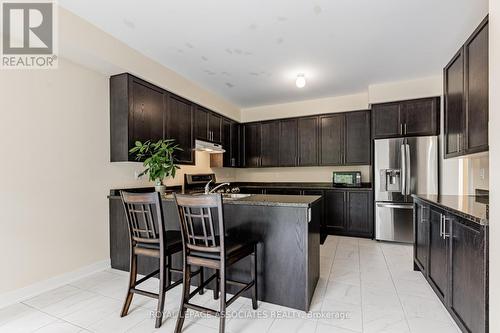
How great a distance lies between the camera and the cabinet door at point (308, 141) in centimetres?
491

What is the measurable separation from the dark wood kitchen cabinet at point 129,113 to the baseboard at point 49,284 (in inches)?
52.2

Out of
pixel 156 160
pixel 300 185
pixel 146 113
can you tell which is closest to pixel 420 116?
pixel 300 185

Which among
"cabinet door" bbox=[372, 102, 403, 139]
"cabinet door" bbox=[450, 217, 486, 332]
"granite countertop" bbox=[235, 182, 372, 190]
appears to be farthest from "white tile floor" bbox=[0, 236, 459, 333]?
"cabinet door" bbox=[372, 102, 403, 139]

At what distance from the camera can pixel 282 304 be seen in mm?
2174

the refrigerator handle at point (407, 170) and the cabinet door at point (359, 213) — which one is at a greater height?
the refrigerator handle at point (407, 170)

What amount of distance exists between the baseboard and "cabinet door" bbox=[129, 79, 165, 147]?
1549 mm

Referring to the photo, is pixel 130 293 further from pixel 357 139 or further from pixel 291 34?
pixel 357 139

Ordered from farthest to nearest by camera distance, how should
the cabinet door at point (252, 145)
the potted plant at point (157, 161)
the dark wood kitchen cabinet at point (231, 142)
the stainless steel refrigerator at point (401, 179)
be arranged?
the cabinet door at point (252, 145)
the dark wood kitchen cabinet at point (231, 142)
the stainless steel refrigerator at point (401, 179)
the potted plant at point (157, 161)

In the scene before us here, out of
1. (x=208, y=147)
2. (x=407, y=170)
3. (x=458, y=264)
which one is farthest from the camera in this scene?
(x=208, y=147)

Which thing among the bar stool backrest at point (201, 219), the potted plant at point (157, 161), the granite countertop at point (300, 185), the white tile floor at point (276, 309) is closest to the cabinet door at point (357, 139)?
the granite countertop at point (300, 185)

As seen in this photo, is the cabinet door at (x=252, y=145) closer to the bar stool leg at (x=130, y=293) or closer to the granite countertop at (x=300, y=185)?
the granite countertop at (x=300, y=185)

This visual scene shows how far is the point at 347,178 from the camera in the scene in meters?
4.66

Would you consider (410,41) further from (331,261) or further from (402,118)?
(331,261)

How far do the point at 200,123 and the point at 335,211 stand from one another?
2.93 m
